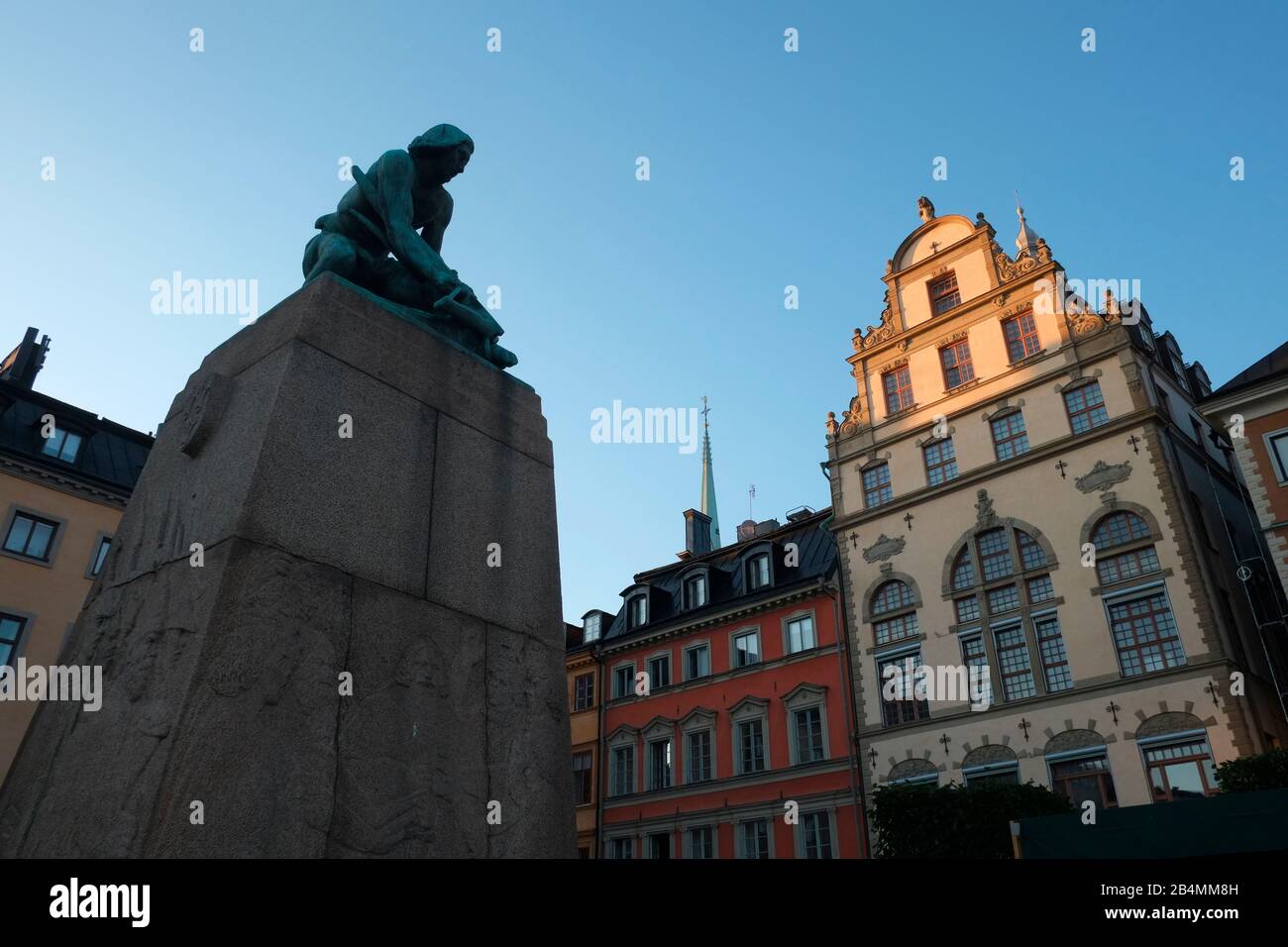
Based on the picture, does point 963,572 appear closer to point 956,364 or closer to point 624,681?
point 956,364

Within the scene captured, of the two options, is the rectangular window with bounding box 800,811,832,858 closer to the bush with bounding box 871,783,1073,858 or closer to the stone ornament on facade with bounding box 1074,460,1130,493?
the bush with bounding box 871,783,1073,858

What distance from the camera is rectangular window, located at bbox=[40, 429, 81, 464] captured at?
30641 millimetres

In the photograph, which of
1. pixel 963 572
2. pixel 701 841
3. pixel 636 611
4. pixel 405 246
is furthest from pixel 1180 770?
pixel 405 246

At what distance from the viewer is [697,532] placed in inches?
1940

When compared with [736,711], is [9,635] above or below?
above

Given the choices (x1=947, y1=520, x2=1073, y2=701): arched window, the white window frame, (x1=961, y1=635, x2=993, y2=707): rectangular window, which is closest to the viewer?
(x1=947, y1=520, x2=1073, y2=701): arched window

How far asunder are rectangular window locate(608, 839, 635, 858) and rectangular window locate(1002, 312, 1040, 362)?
22636 mm

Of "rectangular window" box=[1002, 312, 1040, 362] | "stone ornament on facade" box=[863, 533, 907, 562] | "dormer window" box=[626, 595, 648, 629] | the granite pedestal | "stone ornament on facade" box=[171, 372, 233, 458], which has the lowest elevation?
the granite pedestal

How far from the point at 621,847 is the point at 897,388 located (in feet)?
67.2

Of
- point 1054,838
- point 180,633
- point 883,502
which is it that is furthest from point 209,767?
point 883,502

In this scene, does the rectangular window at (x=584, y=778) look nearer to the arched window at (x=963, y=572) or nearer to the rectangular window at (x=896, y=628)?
the rectangular window at (x=896, y=628)

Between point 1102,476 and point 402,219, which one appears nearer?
point 402,219

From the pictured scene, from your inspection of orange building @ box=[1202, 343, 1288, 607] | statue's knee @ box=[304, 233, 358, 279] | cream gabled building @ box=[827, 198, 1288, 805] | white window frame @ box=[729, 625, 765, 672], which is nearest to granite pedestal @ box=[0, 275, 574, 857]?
statue's knee @ box=[304, 233, 358, 279]
